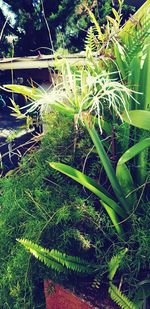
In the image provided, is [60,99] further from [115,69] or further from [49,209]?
[49,209]

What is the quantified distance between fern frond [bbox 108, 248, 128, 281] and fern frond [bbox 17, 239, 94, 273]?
88 millimetres

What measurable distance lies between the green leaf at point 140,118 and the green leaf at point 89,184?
22cm

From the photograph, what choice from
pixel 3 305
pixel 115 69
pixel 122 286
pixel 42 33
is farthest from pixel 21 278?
pixel 42 33

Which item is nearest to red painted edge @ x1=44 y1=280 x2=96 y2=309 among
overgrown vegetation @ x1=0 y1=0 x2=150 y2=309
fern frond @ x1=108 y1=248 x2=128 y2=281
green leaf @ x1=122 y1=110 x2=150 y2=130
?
overgrown vegetation @ x1=0 y1=0 x2=150 y2=309

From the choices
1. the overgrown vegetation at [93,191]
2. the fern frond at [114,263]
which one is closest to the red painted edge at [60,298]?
the overgrown vegetation at [93,191]

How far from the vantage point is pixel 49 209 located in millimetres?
1233

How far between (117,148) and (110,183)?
0.37 ft

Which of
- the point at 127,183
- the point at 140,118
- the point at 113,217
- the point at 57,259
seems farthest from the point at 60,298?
the point at 140,118

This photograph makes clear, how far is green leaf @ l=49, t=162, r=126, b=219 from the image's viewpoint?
1.13 m

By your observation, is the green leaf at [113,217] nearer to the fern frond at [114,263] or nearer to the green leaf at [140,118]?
the fern frond at [114,263]

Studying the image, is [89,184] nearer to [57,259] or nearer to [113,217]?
[113,217]

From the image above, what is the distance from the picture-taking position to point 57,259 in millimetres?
1096

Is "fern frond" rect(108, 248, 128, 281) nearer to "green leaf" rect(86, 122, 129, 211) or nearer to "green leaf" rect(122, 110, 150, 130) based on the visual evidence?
"green leaf" rect(86, 122, 129, 211)

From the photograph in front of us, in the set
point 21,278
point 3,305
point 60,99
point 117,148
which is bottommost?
point 3,305
